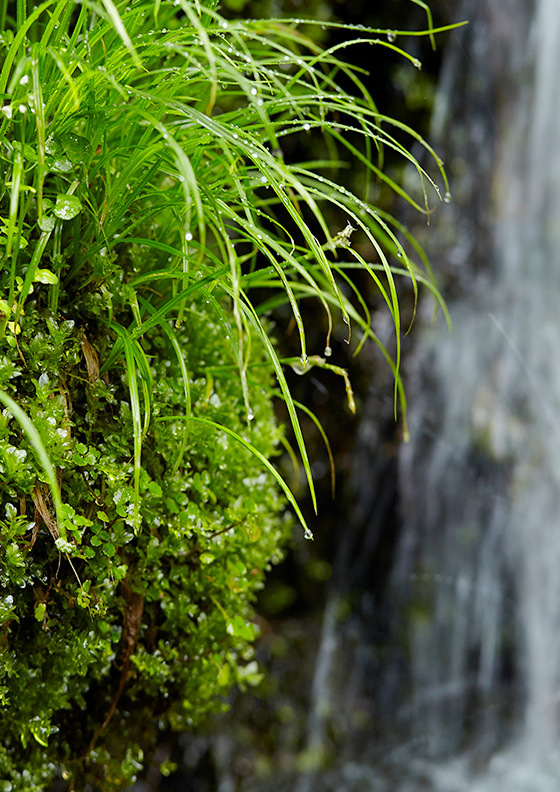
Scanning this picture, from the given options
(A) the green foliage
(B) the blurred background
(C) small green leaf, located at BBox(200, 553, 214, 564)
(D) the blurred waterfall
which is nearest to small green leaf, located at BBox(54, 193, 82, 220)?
(A) the green foliage

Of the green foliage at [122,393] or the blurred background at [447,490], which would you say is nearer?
the green foliage at [122,393]

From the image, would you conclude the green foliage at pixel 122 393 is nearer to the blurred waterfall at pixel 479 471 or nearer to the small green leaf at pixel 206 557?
the small green leaf at pixel 206 557

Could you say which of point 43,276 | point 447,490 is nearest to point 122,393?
point 43,276

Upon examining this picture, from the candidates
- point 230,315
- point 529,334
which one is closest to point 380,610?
point 529,334

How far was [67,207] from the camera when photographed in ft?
2.57

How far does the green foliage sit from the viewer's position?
0.80 metres

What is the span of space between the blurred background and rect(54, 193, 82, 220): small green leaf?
1311 mm

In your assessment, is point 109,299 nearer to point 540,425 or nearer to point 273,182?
point 273,182

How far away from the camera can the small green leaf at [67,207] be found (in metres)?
0.78

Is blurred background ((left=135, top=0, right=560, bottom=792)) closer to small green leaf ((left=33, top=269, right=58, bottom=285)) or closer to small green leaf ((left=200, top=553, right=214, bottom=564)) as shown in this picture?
small green leaf ((left=200, top=553, right=214, bottom=564))

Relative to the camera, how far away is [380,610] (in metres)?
2.14

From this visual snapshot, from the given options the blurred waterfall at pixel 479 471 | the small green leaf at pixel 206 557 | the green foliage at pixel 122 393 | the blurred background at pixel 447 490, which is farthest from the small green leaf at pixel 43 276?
the blurred waterfall at pixel 479 471

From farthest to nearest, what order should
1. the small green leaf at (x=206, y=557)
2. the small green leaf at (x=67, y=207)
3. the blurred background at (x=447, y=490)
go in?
the blurred background at (x=447, y=490)
the small green leaf at (x=206, y=557)
the small green leaf at (x=67, y=207)

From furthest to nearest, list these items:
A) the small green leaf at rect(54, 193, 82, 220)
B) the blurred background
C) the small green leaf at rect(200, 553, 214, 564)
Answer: the blurred background → the small green leaf at rect(200, 553, 214, 564) → the small green leaf at rect(54, 193, 82, 220)
